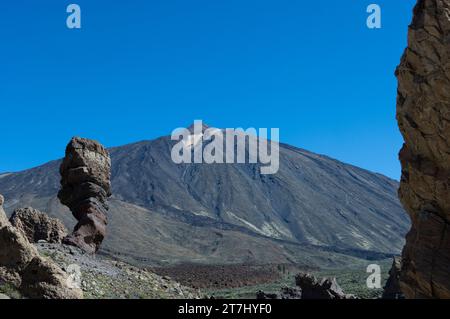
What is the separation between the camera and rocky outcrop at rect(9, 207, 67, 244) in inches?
1195

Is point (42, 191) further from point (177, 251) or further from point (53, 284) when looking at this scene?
point (53, 284)

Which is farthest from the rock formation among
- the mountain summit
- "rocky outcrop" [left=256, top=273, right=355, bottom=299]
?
the mountain summit

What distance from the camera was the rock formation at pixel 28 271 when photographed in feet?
43.1

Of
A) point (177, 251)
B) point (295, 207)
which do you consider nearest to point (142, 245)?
point (177, 251)

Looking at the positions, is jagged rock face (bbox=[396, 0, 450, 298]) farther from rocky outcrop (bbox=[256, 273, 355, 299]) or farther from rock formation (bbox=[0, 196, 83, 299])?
rocky outcrop (bbox=[256, 273, 355, 299])

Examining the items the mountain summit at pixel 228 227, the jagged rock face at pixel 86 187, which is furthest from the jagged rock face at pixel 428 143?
the mountain summit at pixel 228 227

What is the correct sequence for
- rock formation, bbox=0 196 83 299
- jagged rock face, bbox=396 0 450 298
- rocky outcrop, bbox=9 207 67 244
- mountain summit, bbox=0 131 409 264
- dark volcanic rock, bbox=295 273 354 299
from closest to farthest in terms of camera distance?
rock formation, bbox=0 196 83 299, jagged rock face, bbox=396 0 450 298, rocky outcrop, bbox=9 207 67 244, dark volcanic rock, bbox=295 273 354 299, mountain summit, bbox=0 131 409 264

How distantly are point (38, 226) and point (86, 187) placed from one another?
3.25 meters

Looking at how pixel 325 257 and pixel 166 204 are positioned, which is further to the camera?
pixel 166 204

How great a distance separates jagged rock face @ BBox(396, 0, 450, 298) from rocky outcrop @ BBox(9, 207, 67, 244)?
62.2ft

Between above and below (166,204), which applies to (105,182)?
above
